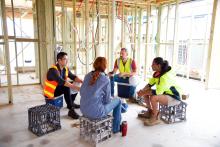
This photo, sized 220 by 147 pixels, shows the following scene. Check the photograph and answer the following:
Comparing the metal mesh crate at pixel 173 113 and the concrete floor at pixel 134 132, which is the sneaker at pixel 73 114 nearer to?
the concrete floor at pixel 134 132

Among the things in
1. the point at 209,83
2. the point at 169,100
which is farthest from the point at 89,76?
the point at 209,83

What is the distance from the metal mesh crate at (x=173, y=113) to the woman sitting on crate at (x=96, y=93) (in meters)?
1.07

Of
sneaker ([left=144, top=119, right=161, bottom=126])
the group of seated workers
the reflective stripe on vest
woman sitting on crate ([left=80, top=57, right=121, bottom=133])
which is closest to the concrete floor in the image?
sneaker ([left=144, top=119, right=161, bottom=126])

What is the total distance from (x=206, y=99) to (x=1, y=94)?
4.54 m

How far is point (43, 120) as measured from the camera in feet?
8.47

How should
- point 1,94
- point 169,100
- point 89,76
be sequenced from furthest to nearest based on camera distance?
point 1,94 < point 169,100 < point 89,76

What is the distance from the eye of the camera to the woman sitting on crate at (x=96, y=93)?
223cm

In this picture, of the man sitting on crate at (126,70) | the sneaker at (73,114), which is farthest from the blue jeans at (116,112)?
the man sitting on crate at (126,70)

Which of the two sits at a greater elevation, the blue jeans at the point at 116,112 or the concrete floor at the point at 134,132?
the blue jeans at the point at 116,112

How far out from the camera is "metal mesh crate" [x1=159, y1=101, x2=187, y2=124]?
2.95 metres

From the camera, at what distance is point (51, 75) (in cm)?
301

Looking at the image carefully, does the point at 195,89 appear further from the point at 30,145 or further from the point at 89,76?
the point at 30,145

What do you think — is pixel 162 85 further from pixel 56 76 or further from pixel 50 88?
pixel 50 88

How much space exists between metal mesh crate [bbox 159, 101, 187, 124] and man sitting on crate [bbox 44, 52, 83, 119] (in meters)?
1.38
